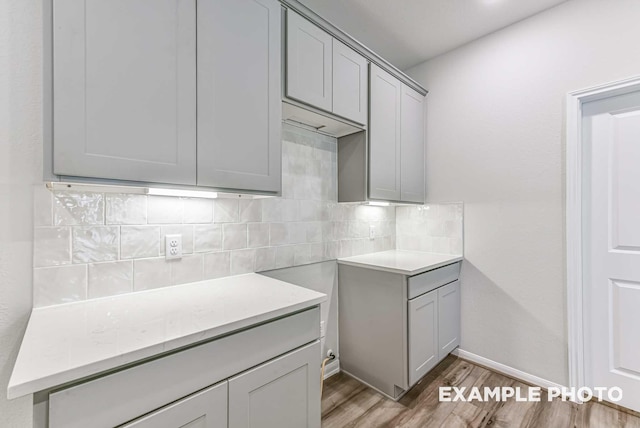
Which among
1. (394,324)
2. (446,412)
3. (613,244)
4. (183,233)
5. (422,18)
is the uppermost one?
(422,18)

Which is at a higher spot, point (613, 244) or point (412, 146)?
point (412, 146)

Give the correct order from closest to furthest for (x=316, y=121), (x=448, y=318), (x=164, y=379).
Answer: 1. (x=164, y=379)
2. (x=316, y=121)
3. (x=448, y=318)

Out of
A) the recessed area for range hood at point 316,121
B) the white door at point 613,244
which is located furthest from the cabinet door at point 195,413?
the white door at point 613,244

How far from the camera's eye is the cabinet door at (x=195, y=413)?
2.72 ft

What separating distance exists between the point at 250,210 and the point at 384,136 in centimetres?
118

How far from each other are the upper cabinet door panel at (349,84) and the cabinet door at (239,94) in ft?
1.51

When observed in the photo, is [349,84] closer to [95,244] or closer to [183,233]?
[183,233]

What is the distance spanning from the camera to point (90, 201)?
3.88 feet

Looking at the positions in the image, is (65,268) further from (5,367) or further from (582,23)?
(582,23)

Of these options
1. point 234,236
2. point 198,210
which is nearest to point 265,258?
point 234,236

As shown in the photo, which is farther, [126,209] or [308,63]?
[308,63]

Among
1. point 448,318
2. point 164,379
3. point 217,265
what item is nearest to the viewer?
point 164,379

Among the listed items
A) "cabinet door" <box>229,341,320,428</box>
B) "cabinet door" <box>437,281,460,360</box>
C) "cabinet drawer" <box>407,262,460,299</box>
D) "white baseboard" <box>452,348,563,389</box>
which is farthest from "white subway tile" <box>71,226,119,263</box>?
"white baseboard" <box>452,348,563,389</box>

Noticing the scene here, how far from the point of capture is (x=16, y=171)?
1.06m
